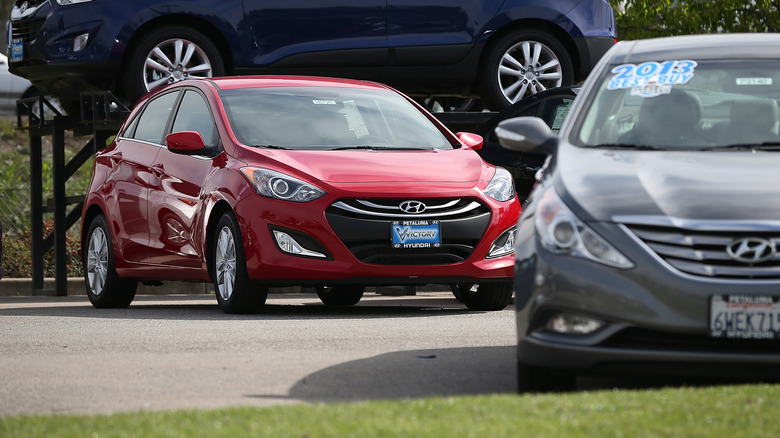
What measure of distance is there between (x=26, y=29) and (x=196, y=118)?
12.8 feet

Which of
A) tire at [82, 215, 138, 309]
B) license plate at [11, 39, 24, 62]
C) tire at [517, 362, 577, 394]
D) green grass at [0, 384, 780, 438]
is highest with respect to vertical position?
license plate at [11, 39, 24, 62]

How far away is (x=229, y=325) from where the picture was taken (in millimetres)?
9102

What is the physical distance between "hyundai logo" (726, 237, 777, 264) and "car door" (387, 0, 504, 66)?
878 cm

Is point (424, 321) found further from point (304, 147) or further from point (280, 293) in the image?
point (280, 293)

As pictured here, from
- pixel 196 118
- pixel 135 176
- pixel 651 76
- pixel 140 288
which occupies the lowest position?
pixel 140 288

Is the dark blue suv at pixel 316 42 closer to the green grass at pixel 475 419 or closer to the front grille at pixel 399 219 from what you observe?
the front grille at pixel 399 219

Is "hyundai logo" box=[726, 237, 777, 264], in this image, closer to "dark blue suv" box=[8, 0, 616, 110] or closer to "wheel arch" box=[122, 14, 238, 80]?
"dark blue suv" box=[8, 0, 616, 110]

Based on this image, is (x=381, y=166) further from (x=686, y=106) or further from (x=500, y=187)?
(x=686, y=106)

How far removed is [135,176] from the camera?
1144 centimetres

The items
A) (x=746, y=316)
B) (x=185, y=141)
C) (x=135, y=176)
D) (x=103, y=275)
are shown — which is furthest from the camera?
(x=103, y=275)

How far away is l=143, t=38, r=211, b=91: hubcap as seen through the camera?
1350 cm

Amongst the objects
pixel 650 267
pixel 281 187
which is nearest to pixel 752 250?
pixel 650 267

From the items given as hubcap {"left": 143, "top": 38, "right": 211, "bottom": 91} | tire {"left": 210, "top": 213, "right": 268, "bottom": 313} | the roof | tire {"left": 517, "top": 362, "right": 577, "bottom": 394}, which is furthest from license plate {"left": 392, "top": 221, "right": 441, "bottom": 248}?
hubcap {"left": 143, "top": 38, "right": 211, "bottom": 91}

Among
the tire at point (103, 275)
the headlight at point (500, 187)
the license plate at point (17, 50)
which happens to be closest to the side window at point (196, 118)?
the tire at point (103, 275)
